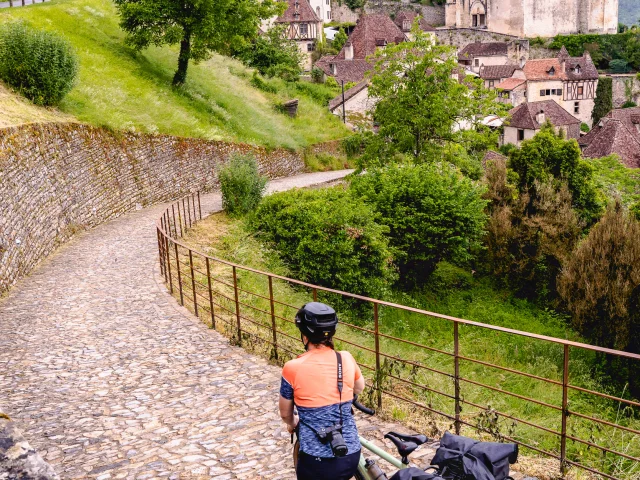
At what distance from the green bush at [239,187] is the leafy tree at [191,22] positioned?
33.3 ft

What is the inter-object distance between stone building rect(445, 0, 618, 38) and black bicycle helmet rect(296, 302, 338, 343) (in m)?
103

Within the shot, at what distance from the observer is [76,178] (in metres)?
18.8

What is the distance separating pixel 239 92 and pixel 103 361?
31.2m

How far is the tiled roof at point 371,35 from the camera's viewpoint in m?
76.2

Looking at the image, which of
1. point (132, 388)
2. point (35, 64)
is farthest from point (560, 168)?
point (132, 388)

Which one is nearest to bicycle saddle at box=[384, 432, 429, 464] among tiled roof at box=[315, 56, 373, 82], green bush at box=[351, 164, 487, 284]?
green bush at box=[351, 164, 487, 284]

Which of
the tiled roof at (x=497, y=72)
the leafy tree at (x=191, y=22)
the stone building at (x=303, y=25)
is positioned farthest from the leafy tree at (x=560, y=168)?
the stone building at (x=303, y=25)

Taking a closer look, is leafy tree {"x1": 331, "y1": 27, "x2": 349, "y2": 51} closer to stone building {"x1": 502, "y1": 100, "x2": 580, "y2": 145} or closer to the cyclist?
stone building {"x1": 502, "y1": 100, "x2": 580, "y2": 145}

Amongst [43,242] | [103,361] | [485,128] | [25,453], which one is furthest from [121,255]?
[485,128]

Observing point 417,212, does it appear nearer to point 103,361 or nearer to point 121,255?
point 121,255

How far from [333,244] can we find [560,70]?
70.6 metres

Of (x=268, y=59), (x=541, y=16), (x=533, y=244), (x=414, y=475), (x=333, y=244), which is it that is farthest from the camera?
(x=541, y=16)

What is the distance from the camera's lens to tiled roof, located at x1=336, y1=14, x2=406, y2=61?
3000 inches

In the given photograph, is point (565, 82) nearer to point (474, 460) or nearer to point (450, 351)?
point (450, 351)
